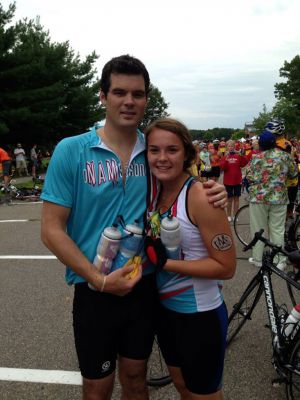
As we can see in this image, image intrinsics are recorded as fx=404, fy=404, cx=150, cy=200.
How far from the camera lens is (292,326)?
2.68 m

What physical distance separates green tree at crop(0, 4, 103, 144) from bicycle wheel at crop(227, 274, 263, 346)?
1767 cm

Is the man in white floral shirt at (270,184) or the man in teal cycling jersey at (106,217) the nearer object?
the man in teal cycling jersey at (106,217)

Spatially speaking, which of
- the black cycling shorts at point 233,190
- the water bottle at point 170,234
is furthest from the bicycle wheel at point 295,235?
the water bottle at point 170,234

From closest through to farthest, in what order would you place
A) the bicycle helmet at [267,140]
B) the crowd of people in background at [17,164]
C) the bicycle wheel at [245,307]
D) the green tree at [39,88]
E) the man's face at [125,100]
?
the man's face at [125,100]
the bicycle wheel at [245,307]
the bicycle helmet at [267,140]
the crowd of people in background at [17,164]
the green tree at [39,88]

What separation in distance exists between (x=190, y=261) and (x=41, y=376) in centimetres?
190

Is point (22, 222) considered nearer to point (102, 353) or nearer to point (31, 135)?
point (102, 353)

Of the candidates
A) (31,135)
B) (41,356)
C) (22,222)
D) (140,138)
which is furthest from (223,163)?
(31,135)

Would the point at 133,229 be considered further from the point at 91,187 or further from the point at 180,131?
the point at 180,131

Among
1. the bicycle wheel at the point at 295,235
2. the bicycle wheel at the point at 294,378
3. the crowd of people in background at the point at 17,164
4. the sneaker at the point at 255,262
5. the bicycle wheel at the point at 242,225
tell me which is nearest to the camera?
the bicycle wheel at the point at 294,378

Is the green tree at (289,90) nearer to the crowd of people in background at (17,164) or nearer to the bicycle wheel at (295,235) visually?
the crowd of people in background at (17,164)

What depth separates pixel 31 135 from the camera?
24.0 metres

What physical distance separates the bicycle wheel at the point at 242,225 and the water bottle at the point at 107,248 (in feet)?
17.8

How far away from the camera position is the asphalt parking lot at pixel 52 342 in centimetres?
288

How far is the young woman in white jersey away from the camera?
6.04 ft
